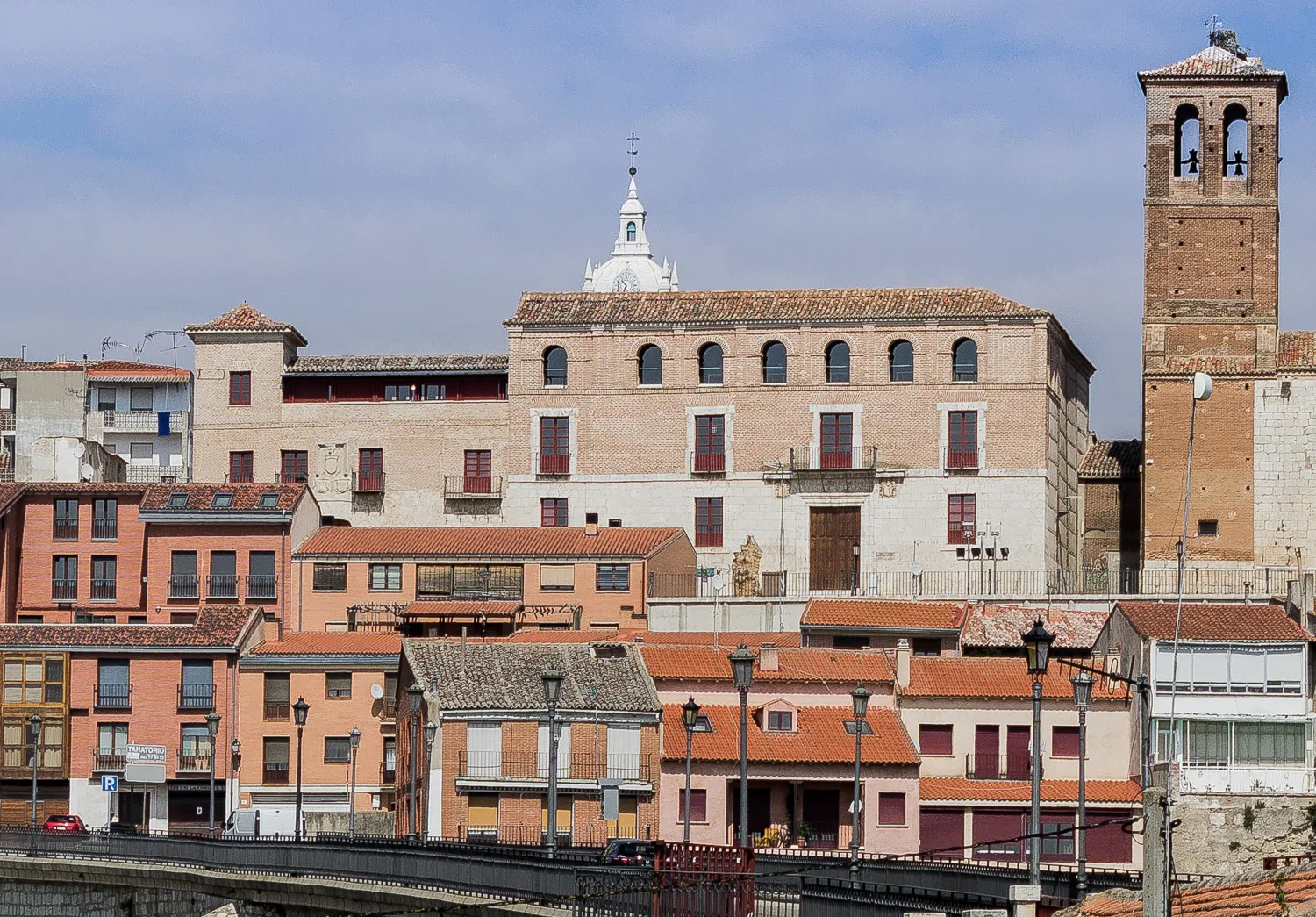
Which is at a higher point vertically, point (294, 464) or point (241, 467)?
point (294, 464)

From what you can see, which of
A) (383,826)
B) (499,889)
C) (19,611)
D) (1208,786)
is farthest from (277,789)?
(499,889)

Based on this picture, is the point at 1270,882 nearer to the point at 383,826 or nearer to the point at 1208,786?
the point at 1208,786

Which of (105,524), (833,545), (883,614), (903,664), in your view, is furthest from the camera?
(105,524)

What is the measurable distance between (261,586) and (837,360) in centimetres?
2120

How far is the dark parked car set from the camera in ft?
136

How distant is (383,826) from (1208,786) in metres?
24.1

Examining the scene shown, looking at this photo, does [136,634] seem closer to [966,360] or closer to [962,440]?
[962,440]

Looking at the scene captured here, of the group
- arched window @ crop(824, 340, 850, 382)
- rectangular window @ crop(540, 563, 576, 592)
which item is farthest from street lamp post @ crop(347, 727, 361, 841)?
arched window @ crop(824, 340, 850, 382)

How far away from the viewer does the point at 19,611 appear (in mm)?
88250

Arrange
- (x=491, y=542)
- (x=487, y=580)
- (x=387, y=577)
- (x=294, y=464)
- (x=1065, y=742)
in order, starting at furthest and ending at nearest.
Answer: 1. (x=294, y=464)
2. (x=491, y=542)
3. (x=387, y=577)
4. (x=487, y=580)
5. (x=1065, y=742)

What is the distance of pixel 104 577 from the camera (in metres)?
88.9

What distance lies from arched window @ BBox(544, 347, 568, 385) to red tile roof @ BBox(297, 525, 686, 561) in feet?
20.8

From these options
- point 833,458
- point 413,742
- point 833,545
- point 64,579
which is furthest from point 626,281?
point 413,742

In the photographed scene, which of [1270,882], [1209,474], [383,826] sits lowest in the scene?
[383,826]
